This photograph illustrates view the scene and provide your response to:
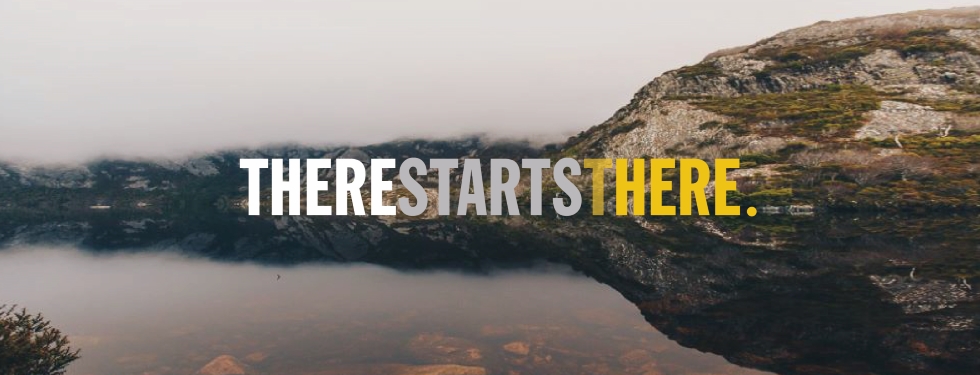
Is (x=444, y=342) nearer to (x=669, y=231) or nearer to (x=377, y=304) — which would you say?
(x=377, y=304)

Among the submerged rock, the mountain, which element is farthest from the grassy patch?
the submerged rock

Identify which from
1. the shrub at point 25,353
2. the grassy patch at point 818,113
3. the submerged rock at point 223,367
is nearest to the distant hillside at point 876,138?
the grassy patch at point 818,113

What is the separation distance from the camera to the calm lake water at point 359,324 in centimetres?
3425

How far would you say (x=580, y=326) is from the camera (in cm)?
4247

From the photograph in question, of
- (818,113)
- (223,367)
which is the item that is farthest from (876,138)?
(223,367)

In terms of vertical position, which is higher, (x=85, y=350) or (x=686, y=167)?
(x=686, y=167)

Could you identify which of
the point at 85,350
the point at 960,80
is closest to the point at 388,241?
the point at 85,350

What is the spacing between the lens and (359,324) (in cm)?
4512

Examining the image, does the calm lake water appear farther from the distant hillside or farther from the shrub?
the distant hillside

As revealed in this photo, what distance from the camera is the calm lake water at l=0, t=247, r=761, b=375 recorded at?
3425 cm

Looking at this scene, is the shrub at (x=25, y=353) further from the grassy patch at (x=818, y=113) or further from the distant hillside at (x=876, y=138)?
the grassy patch at (x=818, y=113)

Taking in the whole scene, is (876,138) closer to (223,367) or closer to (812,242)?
(812,242)

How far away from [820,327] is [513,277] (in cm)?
3909

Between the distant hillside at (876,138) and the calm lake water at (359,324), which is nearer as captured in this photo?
the calm lake water at (359,324)
